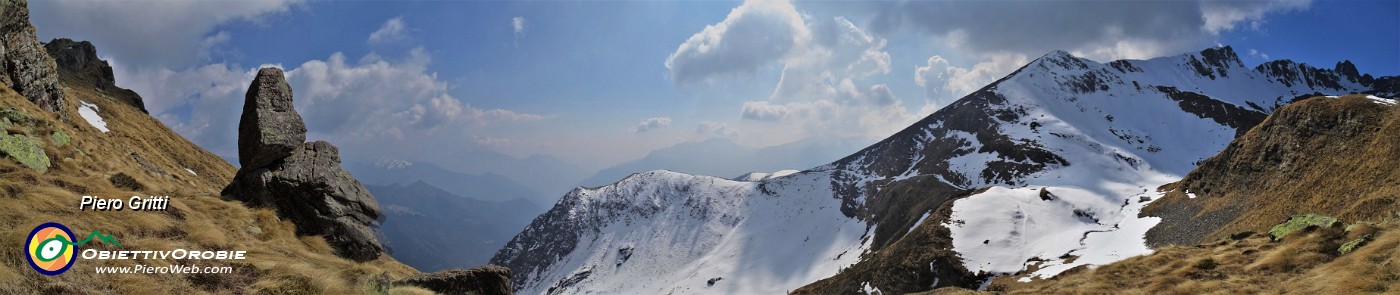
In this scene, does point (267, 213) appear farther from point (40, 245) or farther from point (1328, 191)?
point (1328, 191)

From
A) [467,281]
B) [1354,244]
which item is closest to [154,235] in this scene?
[467,281]

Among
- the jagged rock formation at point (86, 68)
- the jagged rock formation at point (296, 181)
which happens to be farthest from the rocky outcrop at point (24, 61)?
the jagged rock formation at point (86, 68)

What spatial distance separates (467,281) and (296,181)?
759 cm

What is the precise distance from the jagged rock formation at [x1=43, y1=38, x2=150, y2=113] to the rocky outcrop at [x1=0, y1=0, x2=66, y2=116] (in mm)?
45578

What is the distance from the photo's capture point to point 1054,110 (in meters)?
158

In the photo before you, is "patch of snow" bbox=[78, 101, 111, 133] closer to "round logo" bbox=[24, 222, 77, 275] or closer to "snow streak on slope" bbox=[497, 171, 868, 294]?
"round logo" bbox=[24, 222, 77, 275]

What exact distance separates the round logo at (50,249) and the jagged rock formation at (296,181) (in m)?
7.35

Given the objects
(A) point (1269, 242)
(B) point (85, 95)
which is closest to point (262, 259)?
(A) point (1269, 242)

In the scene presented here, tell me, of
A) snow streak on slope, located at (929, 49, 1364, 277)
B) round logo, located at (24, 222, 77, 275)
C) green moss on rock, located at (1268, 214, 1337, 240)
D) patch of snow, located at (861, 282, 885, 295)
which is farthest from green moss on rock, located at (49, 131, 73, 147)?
patch of snow, located at (861, 282, 885, 295)

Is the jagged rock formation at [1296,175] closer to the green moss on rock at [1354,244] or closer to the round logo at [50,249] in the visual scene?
the green moss on rock at [1354,244]

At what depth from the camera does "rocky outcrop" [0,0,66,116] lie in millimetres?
27172

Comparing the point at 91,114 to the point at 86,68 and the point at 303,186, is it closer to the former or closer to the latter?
the point at 303,186

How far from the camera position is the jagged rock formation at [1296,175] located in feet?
127

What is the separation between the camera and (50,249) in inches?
394
